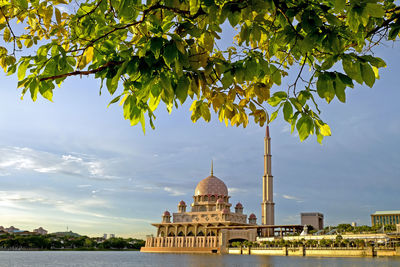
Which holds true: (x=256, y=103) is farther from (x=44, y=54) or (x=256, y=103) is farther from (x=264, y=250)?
(x=264, y=250)

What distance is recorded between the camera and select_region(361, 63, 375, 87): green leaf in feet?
8.87

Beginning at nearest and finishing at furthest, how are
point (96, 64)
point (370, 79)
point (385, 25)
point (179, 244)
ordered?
point (370, 79), point (96, 64), point (385, 25), point (179, 244)

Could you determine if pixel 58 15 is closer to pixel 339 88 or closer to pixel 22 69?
pixel 22 69

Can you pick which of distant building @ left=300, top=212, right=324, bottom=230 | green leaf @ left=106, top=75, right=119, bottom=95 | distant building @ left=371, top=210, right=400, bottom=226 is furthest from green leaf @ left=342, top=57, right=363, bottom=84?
distant building @ left=371, top=210, right=400, bottom=226

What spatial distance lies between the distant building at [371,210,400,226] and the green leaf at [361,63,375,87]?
130980 millimetres

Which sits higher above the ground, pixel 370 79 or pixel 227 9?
pixel 227 9

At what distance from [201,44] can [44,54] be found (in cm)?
133

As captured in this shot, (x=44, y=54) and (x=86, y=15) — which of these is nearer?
(x=44, y=54)

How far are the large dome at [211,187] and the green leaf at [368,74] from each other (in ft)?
237

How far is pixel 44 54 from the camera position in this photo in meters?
3.15

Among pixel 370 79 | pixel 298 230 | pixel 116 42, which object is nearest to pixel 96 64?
pixel 116 42

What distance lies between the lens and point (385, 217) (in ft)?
409

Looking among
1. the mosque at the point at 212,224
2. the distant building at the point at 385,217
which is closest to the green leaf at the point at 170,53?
the mosque at the point at 212,224

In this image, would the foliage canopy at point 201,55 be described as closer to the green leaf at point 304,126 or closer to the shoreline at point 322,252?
the green leaf at point 304,126
